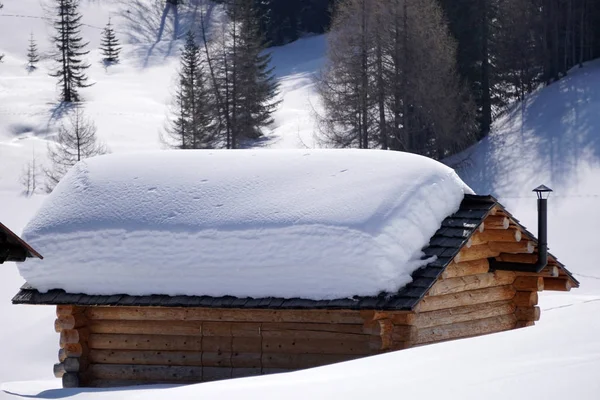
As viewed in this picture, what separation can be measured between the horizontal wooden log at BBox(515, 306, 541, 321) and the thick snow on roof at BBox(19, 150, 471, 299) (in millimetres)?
2485

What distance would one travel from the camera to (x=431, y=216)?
14.4 m

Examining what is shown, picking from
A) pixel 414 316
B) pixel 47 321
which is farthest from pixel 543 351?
pixel 47 321

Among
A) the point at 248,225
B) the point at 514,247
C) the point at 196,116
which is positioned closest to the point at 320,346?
the point at 248,225

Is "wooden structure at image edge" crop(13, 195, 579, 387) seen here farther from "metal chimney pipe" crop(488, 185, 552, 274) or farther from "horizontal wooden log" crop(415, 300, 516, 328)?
"metal chimney pipe" crop(488, 185, 552, 274)

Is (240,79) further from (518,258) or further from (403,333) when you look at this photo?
(403,333)

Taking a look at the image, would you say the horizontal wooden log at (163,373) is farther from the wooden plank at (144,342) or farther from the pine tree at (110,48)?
the pine tree at (110,48)

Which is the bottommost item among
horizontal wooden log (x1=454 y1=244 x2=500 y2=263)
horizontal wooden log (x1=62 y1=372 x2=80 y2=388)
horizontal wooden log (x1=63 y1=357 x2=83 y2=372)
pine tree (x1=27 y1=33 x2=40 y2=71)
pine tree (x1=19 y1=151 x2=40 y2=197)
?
horizontal wooden log (x1=62 y1=372 x2=80 y2=388)

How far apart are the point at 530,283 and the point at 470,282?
1.41m

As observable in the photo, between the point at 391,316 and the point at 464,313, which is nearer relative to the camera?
the point at 391,316

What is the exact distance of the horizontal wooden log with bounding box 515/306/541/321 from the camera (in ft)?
52.9

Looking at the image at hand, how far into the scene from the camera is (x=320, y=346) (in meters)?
14.3

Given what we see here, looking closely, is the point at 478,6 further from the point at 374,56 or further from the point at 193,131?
the point at 193,131

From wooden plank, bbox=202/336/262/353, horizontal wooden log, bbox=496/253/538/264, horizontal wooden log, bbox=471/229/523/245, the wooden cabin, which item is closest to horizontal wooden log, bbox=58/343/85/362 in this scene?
wooden plank, bbox=202/336/262/353

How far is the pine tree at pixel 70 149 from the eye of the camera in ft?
138
